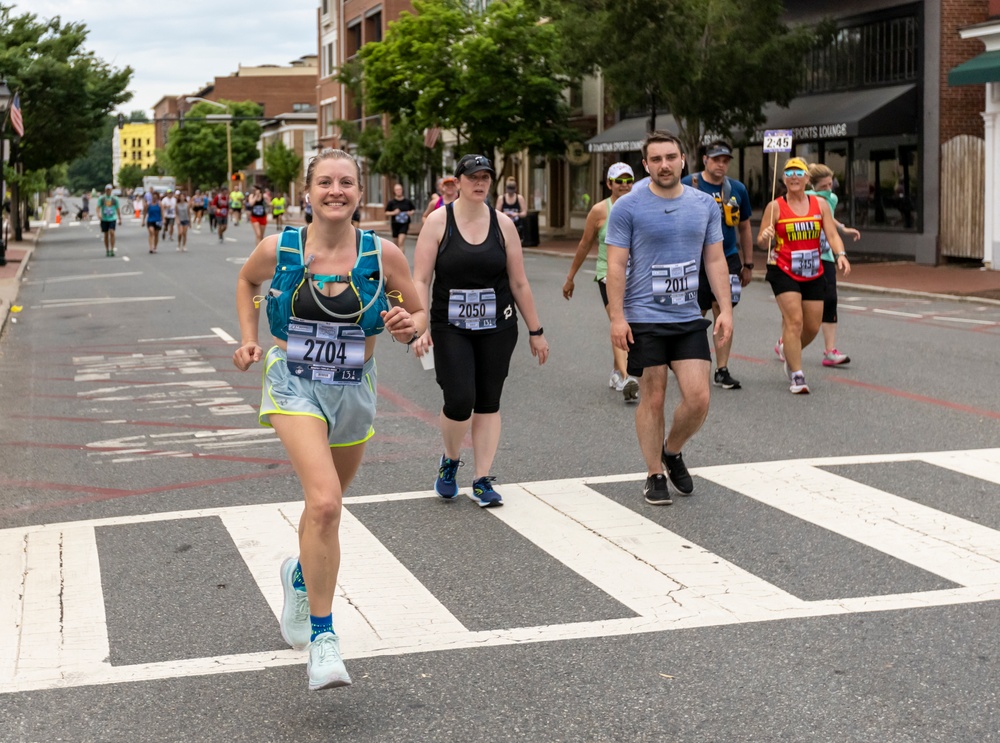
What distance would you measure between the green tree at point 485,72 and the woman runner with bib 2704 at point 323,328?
36103mm

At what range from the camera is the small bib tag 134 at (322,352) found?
192 inches

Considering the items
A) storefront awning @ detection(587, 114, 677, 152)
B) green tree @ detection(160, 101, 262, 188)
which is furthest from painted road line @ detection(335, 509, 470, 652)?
green tree @ detection(160, 101, 262, 188)

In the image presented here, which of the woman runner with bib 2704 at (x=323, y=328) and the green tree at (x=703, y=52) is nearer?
the woman runner with bib 2704 at (x=323, y=328)

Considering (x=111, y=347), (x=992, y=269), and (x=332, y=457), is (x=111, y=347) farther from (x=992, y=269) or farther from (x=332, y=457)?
(x=992, y=269)

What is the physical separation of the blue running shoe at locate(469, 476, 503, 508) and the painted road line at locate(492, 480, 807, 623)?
102 millimetres

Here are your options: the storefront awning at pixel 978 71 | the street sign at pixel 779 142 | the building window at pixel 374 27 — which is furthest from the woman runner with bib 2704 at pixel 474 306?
the building window at pixel 374 27

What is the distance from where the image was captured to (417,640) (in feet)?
17.5

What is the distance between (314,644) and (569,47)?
28771 mm

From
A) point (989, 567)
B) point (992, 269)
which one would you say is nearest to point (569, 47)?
point (992, 269)

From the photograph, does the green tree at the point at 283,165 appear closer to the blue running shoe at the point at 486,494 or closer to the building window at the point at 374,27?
the building window at the point at 374,27

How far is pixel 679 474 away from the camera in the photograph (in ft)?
25.9

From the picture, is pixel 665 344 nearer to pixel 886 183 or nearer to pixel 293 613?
pixel 293 613

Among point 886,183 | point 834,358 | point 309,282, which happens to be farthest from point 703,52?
point 309,282

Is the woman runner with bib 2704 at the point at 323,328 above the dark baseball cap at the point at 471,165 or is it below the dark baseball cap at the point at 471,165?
below
